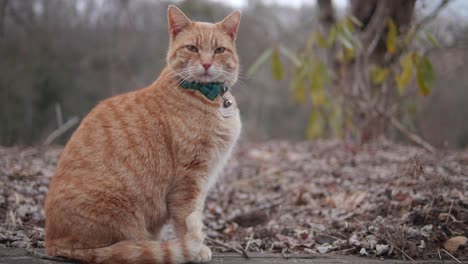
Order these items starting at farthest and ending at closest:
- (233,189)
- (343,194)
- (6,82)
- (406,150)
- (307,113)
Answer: (307,113) < (6,82) < (406,150) < (233,189) < (343,194)

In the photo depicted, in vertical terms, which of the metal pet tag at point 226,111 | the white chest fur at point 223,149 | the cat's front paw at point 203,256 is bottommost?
the cat's front paw at point 203,256

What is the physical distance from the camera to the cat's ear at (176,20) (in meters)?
2.92

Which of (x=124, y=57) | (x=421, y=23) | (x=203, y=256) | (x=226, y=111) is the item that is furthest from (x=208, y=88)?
(x=124, y=57)

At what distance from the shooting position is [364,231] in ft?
9.68

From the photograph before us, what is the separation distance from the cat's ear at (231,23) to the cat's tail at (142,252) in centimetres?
153

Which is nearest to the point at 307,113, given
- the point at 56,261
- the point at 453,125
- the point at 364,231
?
the point at 453,125

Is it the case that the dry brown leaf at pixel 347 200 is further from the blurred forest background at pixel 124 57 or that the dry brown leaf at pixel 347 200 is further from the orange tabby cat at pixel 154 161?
the blurred forest background at pixel 124 57

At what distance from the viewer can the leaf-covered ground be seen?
2.76m

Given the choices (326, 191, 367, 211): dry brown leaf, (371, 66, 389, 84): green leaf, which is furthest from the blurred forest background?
(326, 191, 367, 211): dry brown leaf

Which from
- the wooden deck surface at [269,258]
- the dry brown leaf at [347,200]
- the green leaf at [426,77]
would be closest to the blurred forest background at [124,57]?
the green leaf at [426,77]

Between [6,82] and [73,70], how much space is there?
188cm

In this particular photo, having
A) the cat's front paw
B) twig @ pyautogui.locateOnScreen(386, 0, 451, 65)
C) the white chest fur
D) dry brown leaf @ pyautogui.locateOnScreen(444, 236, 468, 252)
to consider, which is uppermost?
twig @ pyautogui.locateOnScreen(386, 0, 451, 65)

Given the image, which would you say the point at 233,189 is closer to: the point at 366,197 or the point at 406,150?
the point at 366,197

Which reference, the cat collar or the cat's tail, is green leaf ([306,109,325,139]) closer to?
the cat collar
